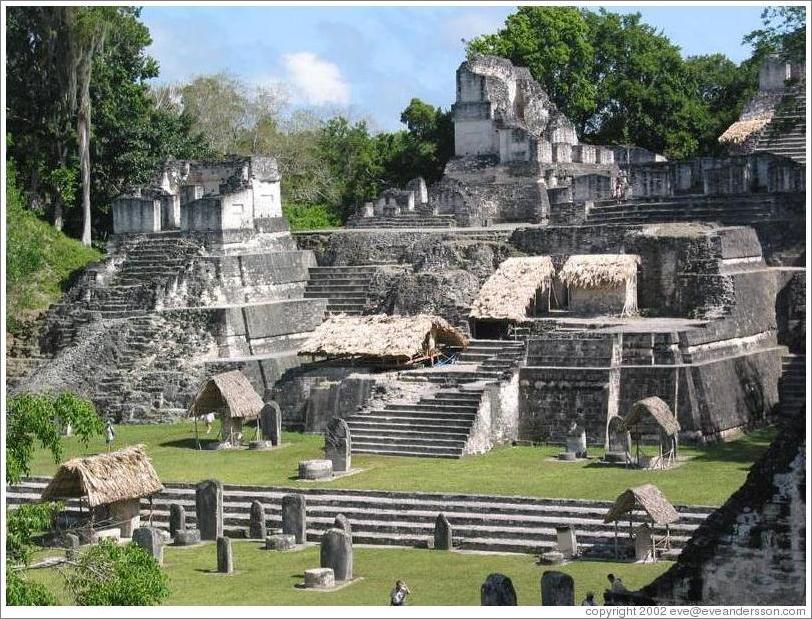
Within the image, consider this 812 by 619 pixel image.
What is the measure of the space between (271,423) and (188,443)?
1442 mm

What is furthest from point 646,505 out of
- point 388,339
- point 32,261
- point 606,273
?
point 32,261

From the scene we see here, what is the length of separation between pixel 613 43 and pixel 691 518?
84.6 feet

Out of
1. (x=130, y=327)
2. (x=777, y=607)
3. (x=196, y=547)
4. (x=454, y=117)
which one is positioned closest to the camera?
(x=777, y=607)

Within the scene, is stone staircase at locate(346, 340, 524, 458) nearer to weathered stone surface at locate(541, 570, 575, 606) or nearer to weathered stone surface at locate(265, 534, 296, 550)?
weathered stone surface at locate(265, 534, 296, 550)

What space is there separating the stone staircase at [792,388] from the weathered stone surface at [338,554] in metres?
8.88

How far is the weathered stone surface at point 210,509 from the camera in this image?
21500 millimetres

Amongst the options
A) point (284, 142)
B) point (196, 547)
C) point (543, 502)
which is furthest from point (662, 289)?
point (284, 142)

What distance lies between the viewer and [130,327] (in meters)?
30.4

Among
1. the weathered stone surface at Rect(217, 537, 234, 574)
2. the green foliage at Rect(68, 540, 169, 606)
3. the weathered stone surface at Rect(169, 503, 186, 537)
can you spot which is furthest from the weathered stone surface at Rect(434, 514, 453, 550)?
the green foliage at Rect(68, 540, 169, 606)

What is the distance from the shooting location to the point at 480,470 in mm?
23453

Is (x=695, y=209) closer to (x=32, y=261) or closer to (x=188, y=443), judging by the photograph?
(x=188, y=443)

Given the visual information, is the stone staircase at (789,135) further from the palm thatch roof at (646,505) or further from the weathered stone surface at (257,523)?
the weathered stone surface at (257,523)

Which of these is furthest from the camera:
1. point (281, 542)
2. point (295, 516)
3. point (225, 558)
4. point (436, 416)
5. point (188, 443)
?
point (188, 443)

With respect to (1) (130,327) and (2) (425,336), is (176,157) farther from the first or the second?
(2) (425,336)
